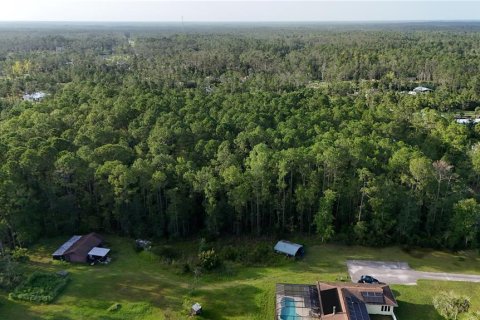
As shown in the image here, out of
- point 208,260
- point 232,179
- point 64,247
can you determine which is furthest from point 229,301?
point 64,247

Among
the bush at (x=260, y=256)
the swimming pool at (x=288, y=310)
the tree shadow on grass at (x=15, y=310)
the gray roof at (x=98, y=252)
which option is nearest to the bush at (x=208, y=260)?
the bush at (x=260, y=256)

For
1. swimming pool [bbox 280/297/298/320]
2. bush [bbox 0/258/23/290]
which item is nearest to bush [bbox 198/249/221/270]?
swimming pool [bbox 280/297/298/320]

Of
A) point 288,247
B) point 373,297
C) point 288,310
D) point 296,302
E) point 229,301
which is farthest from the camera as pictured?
point 288,247

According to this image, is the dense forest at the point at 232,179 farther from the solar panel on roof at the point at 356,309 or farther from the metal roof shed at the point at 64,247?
the solar panel on roof at the point at 356,309

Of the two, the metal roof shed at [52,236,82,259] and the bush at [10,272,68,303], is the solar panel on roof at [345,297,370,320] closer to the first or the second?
the bush at [10,272,68,303]

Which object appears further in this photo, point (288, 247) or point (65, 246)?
point (288, 247)

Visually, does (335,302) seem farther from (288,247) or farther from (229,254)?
(229,254)

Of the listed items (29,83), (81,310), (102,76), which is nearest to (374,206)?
(81,310)
